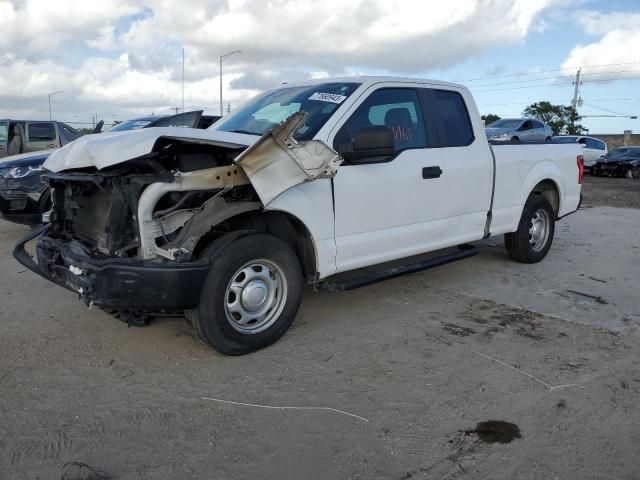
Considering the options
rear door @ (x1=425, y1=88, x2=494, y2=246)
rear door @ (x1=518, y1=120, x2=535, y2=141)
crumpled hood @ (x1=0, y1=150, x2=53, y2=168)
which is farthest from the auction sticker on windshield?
rear door @ (x1=518, y1=120, x2=535, y2=141)

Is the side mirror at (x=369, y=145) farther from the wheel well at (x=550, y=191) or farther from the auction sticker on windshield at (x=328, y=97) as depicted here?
the wheel well at (x=550, y=191)

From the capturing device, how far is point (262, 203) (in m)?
3.87

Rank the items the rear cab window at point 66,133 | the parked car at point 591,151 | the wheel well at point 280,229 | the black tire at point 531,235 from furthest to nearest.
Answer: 1. the parked car at point 591,151
2. the rear cab window at point 66,133
3. the black tire at point 531,235
4. the wheel well at point 280,229

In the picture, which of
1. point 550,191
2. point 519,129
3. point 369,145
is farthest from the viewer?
point 519,129

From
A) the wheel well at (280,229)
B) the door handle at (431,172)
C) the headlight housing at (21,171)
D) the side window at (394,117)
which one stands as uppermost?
the side window at (394,117)

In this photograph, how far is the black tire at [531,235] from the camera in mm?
6559

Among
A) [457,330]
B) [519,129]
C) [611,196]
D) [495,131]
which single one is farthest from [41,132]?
[519,129]

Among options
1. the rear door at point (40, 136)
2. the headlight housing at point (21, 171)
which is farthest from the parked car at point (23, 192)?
the rear door at point (40, 136)

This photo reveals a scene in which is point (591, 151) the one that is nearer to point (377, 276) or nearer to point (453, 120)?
point (453, 120)

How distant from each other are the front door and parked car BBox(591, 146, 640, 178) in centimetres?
2282

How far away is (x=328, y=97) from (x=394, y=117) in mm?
672

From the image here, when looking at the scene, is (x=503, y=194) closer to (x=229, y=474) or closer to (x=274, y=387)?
(x=274, y=387)

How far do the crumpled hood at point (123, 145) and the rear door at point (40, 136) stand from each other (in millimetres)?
8502

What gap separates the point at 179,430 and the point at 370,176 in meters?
2.41
